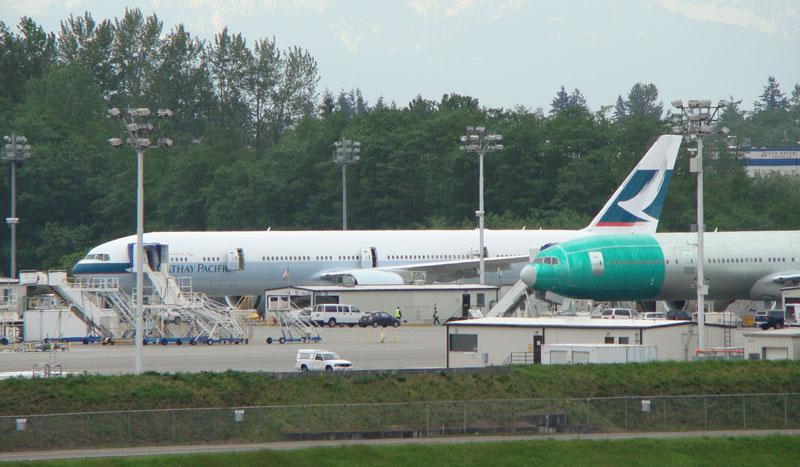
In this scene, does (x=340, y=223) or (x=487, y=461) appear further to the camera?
(x=340, y=223)

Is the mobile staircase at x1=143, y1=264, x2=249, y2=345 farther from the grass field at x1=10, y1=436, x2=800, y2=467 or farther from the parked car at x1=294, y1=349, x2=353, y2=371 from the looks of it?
the grass field at x1=10, y1=436, x2=800, y2=467

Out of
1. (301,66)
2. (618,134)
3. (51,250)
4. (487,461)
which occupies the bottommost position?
(487,461)

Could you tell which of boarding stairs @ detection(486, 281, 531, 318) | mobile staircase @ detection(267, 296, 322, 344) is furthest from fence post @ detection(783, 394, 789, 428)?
boarding stairs @ detection(486, 281, 531, 318)

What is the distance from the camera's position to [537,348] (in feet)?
147

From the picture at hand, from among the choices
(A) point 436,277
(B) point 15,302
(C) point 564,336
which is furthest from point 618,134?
(C) point 564,336

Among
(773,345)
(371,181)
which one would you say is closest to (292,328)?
(773,345)

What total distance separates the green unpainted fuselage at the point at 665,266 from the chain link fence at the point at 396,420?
23.5 metres

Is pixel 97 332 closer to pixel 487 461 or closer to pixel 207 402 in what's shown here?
pixel 207 402

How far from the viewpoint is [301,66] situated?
16500 cm

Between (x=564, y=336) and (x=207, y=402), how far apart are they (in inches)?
562

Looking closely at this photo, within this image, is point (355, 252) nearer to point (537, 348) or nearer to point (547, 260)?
point (547, 260)

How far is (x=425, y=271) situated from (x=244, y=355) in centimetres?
2722

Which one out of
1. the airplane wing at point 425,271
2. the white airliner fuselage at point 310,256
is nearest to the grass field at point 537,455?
the white airliner fuselage at point 310,256

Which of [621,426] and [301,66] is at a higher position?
[301,66]
